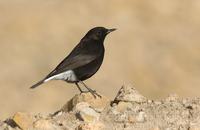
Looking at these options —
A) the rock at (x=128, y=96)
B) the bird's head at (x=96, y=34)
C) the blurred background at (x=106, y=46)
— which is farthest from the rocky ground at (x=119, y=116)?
the blurred background at (x=106, y=46)

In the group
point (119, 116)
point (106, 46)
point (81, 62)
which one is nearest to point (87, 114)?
point (119, 116)

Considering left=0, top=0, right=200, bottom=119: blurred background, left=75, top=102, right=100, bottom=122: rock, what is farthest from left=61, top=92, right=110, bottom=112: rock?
left=0, top=0, right=200, bottom=119: blurred background

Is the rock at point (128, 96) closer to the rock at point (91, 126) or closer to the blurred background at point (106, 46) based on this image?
the rock at point (91, 126)

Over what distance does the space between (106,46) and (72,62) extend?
Answer: 2545 cm

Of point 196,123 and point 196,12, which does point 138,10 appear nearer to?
point 196,12

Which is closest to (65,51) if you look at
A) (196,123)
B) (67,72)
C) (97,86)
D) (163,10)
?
(97,86)

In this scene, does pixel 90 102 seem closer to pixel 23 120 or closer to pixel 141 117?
pixel 141 117

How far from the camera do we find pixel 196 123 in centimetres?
1041

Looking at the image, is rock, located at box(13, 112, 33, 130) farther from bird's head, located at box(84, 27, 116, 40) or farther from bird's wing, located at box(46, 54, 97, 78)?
bird's head, located at box(84, 27, 116, 40)

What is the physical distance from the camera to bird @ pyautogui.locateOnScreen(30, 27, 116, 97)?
506 inches

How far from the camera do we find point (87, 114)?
1065 centimetres

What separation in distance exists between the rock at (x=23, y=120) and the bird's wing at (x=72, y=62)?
2.38 metres

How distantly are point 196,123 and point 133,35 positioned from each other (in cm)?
2903

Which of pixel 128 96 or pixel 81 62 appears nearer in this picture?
pixel 128 96
